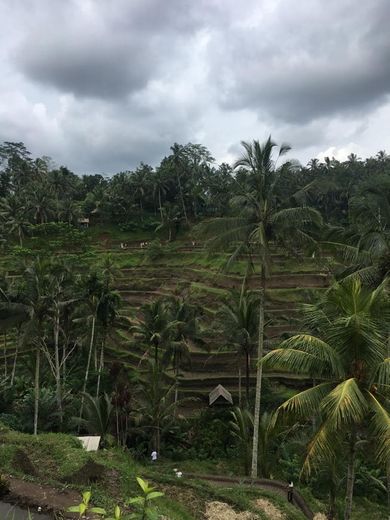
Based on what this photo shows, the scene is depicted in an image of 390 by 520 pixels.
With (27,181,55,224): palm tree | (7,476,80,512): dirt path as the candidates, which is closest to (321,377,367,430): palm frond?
(7,476,80,512): dirt path

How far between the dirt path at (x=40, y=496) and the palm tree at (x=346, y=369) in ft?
15.1

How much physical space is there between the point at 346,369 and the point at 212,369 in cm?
2619

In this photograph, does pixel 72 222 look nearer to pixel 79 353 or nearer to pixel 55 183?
pixel 55 183

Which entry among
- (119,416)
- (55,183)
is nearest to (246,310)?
(119,416)

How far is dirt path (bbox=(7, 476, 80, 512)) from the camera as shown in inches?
329

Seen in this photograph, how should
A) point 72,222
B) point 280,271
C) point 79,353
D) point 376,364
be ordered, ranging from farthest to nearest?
Result: point 72,222 → point 280,271 → point 79,353 → point 376,364

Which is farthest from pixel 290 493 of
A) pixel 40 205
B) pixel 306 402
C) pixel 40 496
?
pixel 40 205

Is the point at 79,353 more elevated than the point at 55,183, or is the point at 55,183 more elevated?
the point at 55,183

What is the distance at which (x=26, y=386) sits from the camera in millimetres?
30359

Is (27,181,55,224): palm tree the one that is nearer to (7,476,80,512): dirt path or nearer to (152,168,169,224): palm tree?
(152,168,169,224): palm tree

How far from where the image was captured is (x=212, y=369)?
34719mm

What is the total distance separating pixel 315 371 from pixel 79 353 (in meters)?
28.5

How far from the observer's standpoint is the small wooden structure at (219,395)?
30298 millimetres

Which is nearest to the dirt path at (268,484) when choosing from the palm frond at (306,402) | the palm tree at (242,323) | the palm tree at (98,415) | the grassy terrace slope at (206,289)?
the palm tree at (98,415)
